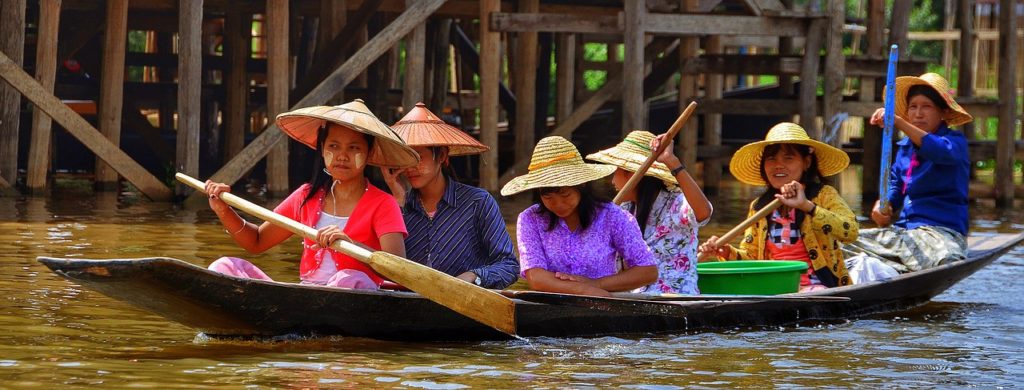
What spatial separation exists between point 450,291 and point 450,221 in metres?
0.56

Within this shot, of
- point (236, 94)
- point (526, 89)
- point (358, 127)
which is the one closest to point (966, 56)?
point (526, 89)

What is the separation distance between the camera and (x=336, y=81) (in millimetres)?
11617

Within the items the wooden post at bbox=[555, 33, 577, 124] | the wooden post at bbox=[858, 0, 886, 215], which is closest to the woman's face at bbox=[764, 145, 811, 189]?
the wooden post at bbox=[858, 0, 886, 215]

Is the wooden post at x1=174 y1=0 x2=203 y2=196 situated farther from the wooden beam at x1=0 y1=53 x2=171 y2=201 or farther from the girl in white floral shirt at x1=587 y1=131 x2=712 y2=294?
the girl in white floral shirt at x1=587 y1=131 x2=712 y2=294

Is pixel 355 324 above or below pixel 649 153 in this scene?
below

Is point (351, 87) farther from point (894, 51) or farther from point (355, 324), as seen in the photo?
point (355, 324)

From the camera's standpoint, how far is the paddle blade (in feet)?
17.9

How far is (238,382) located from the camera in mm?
5094

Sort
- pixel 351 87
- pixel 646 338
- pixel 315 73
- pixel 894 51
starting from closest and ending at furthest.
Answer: pixel 646 338, pixel 894 51, pixel 315 73, pixel 351 87

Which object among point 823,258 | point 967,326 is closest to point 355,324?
point 823,258

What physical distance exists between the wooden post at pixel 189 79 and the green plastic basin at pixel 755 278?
5513mm

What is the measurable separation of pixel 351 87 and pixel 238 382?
11.5 metres

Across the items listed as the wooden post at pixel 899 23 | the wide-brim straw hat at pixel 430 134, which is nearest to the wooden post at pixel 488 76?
the wooden post at pixel 899 23

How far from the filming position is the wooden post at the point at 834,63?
516 inches
